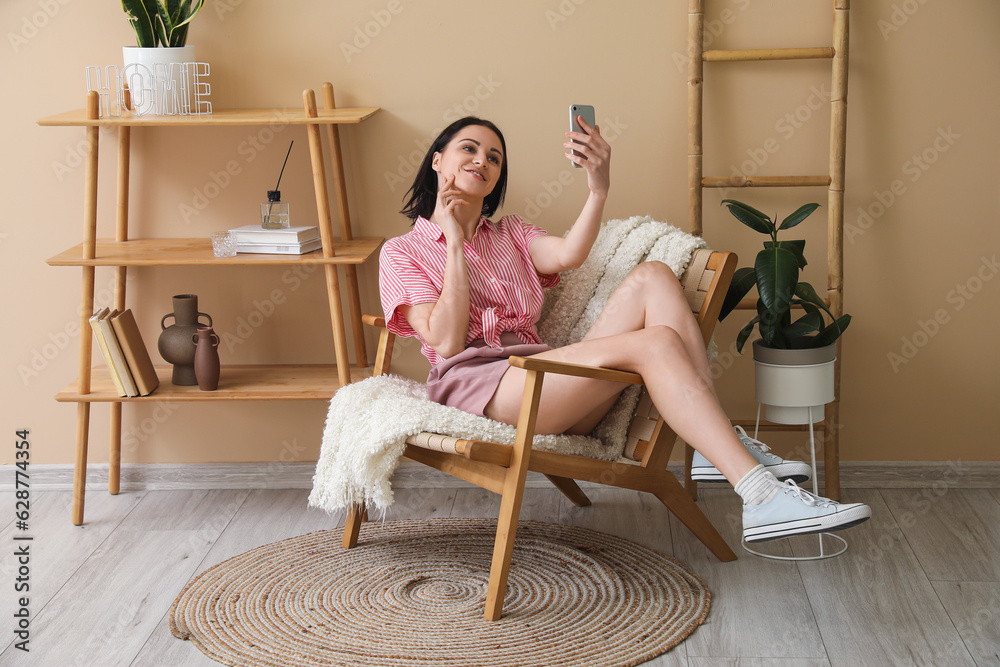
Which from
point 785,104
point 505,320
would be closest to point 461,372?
point 505,320

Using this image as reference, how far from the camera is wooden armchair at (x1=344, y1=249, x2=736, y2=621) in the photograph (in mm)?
1963

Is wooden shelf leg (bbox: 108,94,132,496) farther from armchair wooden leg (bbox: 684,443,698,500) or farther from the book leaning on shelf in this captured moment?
armchair wooden leg (bbox: 684,443,698,500)

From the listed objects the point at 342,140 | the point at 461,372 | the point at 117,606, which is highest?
the point at 342,140

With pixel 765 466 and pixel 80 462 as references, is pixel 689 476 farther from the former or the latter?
pixel 80 462

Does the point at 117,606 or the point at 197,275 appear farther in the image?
the point at 197,275

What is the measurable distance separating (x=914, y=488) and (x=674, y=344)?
3.96ft

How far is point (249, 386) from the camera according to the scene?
105 inches

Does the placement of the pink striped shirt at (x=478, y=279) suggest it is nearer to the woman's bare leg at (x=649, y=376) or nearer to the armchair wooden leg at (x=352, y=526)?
the woman's bare leg at (x=649, y=376)

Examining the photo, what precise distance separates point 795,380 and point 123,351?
70.5 inches

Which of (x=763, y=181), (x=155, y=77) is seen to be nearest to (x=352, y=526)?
(x=155, y=77)

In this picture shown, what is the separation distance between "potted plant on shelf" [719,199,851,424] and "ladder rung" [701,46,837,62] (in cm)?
42

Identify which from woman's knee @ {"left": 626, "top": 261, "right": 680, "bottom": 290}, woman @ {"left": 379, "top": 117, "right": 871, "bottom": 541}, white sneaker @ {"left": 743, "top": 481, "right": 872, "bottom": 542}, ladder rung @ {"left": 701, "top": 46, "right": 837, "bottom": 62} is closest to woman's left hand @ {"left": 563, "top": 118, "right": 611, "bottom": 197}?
woman @ {"left": 379, "top": 117, "right": 871, "bottom": 541}

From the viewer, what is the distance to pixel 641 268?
2.25m

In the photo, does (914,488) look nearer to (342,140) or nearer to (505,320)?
(505,320)
